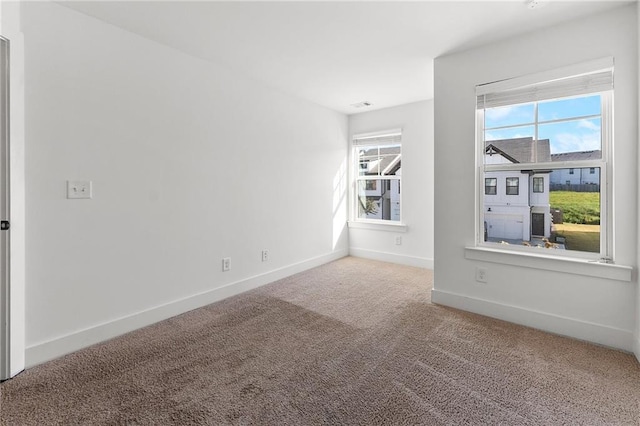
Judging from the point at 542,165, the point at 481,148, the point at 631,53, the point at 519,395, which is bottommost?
the point at 519,395

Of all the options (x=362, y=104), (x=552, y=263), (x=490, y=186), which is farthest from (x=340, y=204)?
(x=552, y=263)

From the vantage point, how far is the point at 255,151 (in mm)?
3537

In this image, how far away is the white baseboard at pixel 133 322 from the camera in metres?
2.05

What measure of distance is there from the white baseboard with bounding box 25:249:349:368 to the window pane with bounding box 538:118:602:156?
3.13 metres

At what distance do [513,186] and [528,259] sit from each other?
66cm

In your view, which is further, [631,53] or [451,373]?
[631,53]

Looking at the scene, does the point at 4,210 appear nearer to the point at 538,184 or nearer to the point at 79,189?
the point at 79,189

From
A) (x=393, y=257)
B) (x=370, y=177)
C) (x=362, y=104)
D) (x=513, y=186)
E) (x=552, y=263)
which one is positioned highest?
(x=362, y=104)

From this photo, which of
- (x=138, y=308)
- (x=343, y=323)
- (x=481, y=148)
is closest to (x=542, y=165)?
(x=481, y=148)

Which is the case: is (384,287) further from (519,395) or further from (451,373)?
(519,395)

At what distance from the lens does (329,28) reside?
2406mm

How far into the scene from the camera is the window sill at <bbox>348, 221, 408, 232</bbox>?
15.3 ft

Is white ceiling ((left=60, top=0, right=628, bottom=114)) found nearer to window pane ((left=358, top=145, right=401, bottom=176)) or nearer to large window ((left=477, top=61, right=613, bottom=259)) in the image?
large window ((left=477, top=61, right=613, bottom=259))

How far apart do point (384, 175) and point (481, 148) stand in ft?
6.98
